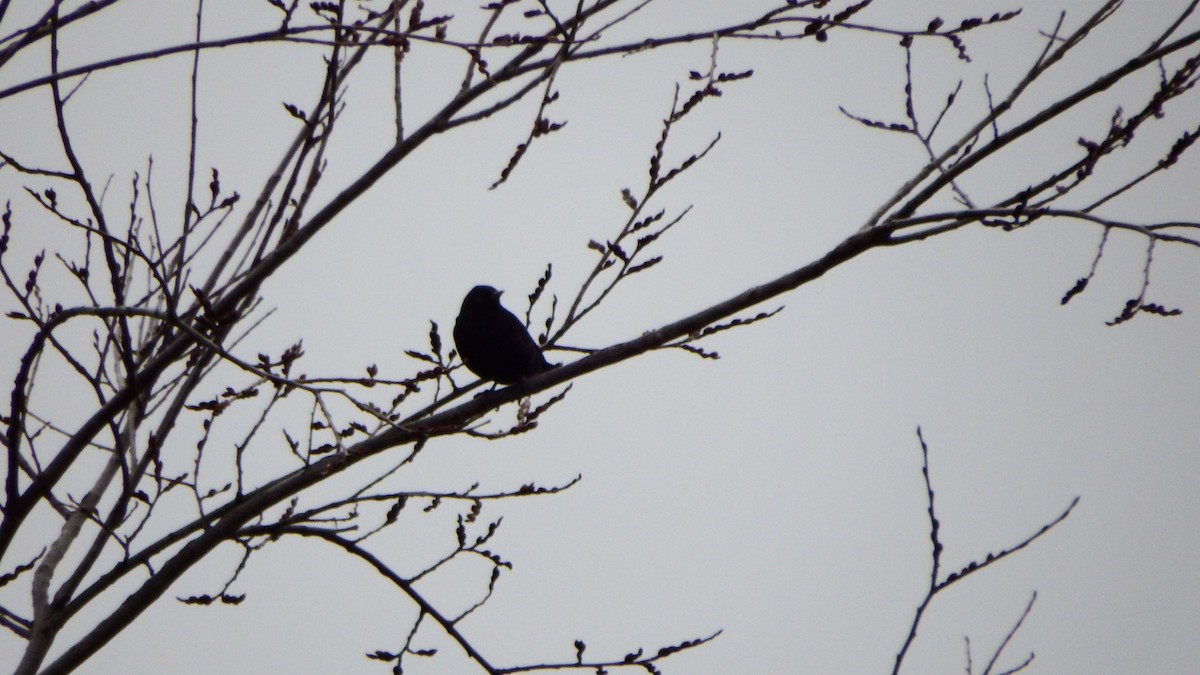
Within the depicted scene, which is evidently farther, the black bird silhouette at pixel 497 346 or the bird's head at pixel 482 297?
the bird's head at pixel 482 297

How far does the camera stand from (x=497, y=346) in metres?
4.65

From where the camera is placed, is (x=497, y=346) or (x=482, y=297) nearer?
(x=497, y=346)

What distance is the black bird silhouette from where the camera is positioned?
458cm

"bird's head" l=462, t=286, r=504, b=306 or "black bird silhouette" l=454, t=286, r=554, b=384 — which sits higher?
"bird's head" l=462, t=286, r=504, b=306

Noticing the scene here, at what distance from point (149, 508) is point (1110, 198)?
101 inches

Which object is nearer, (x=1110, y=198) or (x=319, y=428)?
(x=1110, y=198)

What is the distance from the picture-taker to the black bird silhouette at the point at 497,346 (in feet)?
15.0

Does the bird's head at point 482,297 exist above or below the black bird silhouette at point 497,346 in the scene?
above

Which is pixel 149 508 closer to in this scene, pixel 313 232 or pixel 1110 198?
pixel 313 232

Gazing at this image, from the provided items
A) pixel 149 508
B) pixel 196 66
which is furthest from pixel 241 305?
pixel 196 66

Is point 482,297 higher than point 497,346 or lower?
higher

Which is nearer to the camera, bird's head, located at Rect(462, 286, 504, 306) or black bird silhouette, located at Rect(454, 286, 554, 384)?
black bird silhouette, located at Rect(454, 286, 554, 384)

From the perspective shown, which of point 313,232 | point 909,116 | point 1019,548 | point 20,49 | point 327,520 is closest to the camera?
point 1019,548

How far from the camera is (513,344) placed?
4656mm
